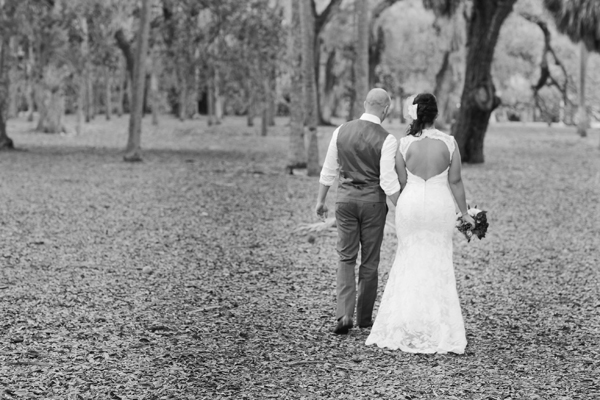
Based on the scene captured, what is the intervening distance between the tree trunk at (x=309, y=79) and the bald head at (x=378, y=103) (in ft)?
37.7

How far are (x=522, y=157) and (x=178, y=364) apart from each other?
73.7 feet

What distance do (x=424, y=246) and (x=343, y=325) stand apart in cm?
84

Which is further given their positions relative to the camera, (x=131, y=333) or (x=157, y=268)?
(x=157, y=268)

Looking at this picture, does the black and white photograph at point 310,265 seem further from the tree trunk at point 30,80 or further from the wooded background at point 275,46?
the tree trunk at point 30,80

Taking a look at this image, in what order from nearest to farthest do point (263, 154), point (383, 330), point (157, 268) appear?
point (383, 330)
point (157, 268)
point (263, 154)

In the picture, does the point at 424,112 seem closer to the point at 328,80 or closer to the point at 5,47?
the point at 5,47

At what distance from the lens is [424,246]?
643 centimetres

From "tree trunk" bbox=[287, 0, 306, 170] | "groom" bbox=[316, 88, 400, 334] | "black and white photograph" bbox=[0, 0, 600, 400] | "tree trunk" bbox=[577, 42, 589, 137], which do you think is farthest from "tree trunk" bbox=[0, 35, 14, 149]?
"tree trunk" bbox=[577, 42, 589, 137]

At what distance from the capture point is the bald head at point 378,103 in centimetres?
668

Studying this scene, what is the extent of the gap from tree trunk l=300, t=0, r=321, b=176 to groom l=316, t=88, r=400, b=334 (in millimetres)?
11511

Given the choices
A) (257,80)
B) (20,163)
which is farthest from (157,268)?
(257,80)

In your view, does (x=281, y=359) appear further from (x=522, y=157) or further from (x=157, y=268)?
(x=522, y=157)

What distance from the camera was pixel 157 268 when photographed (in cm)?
933

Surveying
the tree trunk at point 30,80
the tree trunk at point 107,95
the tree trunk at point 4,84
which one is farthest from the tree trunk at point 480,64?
the tree trunk at point 107,95
